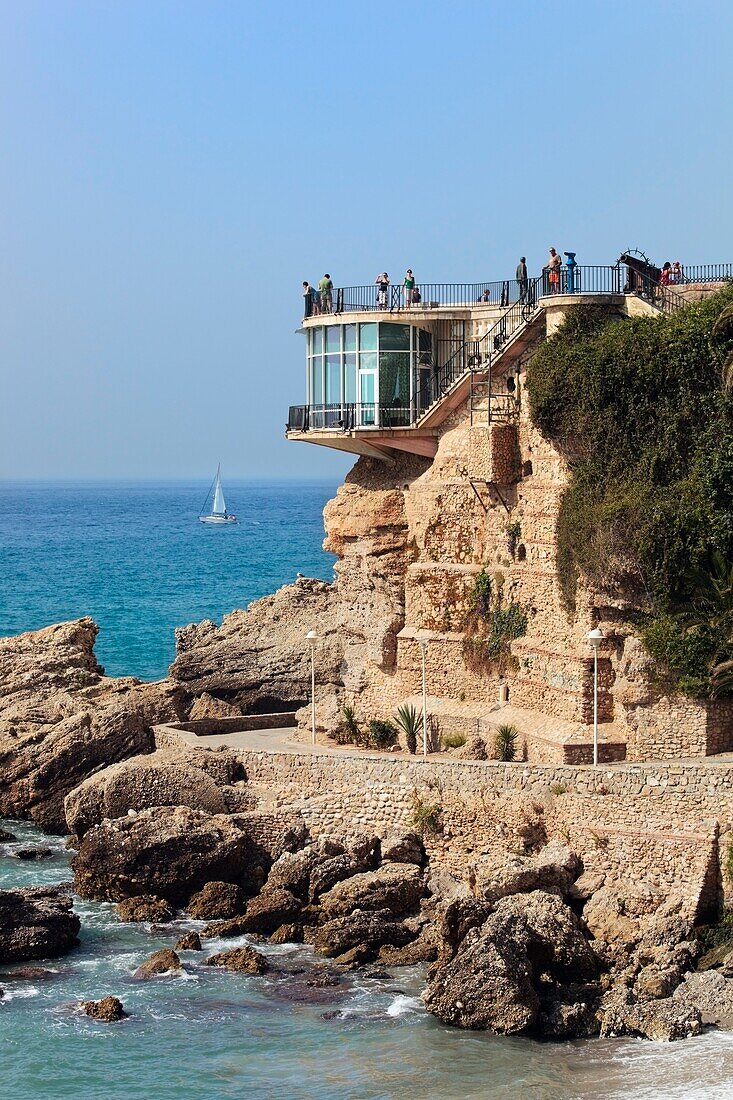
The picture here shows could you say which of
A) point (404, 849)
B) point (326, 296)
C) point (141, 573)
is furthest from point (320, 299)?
point (141, 573)

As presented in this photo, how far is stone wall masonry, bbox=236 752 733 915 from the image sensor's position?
107 ft

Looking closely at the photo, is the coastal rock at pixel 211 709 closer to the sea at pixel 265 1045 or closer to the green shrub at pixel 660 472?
the sea at pixel 265 1045

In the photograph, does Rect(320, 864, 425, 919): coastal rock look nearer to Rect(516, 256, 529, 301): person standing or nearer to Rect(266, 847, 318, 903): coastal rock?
Rect(266, 847, 318, 903): coastal rock

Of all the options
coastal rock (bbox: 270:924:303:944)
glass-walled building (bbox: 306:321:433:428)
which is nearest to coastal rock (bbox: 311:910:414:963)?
coastal rock (bbox: 270:924:303:944)

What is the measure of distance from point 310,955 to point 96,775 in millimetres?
8871

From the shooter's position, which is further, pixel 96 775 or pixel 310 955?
pixel 96 775

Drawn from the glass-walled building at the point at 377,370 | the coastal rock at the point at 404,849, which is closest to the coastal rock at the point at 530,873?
the coastal rock at the point at 404,849

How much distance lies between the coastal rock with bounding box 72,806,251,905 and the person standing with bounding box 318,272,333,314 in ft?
44.9

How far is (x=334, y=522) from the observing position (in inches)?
1745

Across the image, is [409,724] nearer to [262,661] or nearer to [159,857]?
[159,857]

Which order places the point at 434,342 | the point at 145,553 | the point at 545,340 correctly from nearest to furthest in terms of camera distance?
the point at 545,340 < the point at 434,342 < the point at 145,553

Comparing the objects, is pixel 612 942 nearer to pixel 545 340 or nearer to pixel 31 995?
pixel 31 995

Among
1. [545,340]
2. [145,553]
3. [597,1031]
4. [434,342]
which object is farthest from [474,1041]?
[145,553]

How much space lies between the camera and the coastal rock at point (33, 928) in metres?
32.7
